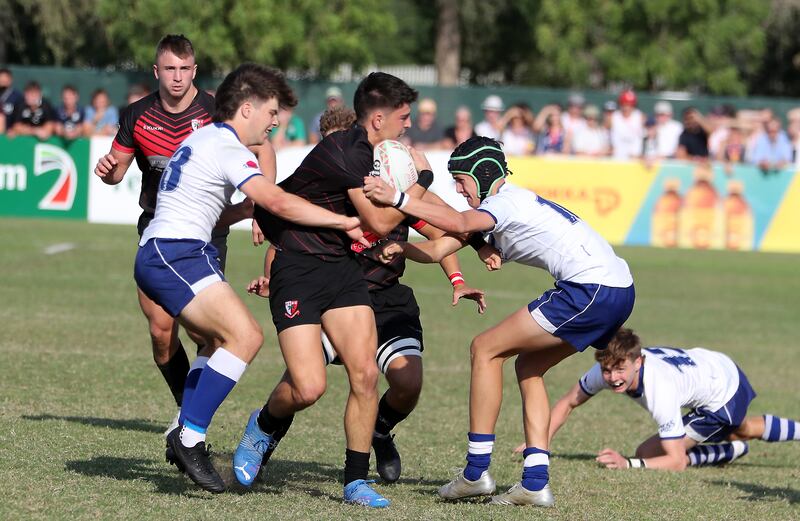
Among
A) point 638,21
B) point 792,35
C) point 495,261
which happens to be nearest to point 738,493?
point 495,261

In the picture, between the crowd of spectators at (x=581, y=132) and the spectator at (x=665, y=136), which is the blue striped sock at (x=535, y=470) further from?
the spectator at (x=665, y=136)

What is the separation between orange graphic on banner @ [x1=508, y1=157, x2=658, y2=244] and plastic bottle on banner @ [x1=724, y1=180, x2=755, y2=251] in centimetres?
152

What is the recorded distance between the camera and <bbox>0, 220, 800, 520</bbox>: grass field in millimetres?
6461

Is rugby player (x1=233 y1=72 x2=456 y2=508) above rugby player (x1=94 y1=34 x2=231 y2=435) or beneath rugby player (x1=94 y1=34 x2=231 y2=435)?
beneath

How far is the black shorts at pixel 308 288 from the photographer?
6434 mm

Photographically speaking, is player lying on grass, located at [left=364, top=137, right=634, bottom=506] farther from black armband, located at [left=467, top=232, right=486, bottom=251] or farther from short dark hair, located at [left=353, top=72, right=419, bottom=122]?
short dark hair, located at [left=353, top=72, right=419, bottom=122]

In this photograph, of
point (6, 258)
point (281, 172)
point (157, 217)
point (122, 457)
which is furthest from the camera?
point (281, 172)

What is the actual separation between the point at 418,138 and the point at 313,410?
12.8 metres

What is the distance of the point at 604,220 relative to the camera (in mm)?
21781

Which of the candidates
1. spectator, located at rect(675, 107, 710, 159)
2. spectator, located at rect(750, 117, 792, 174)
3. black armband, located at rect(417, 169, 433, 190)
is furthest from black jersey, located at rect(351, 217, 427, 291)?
spectator, located at rect(750, 117, 792, 174)

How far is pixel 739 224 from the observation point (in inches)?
874

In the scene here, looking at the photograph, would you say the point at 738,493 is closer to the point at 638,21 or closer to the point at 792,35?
the point at 638,21

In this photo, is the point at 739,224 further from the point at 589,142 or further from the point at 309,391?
the point at 309,391

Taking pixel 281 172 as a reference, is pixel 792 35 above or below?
above
